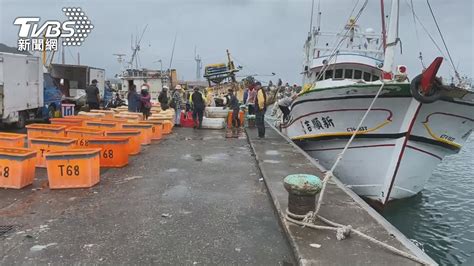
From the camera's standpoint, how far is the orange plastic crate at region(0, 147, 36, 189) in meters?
5.98

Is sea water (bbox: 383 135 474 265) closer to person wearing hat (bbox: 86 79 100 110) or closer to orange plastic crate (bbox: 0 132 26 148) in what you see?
orange plastic crate (bbox: 0 132 26 148)

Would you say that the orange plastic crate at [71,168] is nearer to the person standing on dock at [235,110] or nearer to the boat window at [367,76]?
the boat window at [367,76]

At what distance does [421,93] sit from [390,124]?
3.39 feet

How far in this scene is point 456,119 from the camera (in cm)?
798

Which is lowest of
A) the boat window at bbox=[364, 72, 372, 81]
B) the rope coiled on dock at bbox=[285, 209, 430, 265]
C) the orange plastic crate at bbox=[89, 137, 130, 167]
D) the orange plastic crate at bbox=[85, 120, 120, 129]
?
the rope coiled on dock at bbox=[285, 209, 430, 265]

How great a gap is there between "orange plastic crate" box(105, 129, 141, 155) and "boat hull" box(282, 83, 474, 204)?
4.12 metres

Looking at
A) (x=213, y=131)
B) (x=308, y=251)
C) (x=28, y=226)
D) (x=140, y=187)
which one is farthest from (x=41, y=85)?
(x=308, y=251)

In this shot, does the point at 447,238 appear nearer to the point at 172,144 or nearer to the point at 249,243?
the point at 249,243

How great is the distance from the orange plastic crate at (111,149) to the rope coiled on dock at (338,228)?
4175 mm

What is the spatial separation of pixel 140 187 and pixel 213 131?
8.27 meters

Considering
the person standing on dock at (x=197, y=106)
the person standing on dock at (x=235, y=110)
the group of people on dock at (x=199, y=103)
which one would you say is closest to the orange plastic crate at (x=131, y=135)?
the group of people on dock at (x=199, y=103)

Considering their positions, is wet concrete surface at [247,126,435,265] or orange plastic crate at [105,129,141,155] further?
orange plastic crate at [105,129,141,155]

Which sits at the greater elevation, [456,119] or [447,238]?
[456,119]

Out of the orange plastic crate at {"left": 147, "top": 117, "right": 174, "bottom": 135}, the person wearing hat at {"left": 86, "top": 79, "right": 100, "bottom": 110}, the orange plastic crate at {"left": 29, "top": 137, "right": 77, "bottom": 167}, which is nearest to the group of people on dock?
the person wearing hat at {"left": 86, "top": 79, "right": 100, "bottom": 110}
